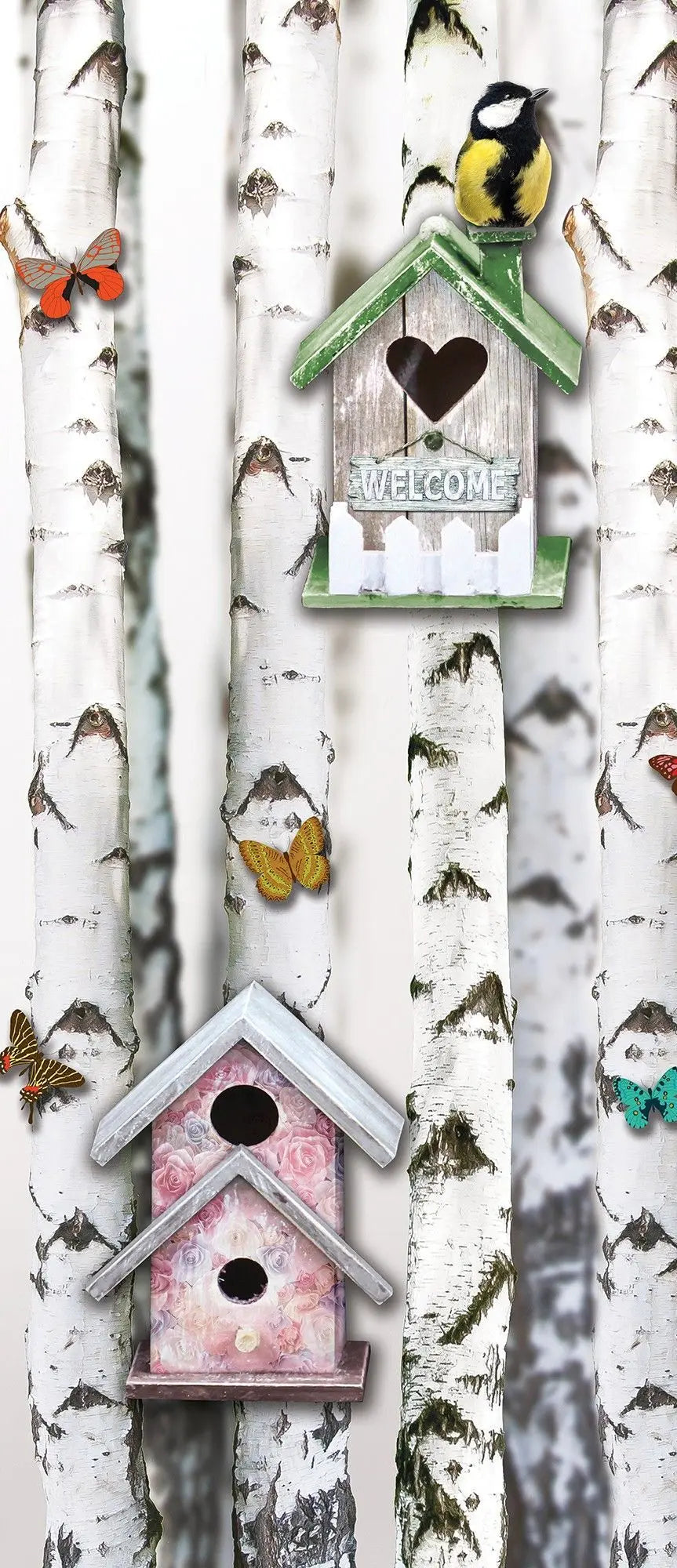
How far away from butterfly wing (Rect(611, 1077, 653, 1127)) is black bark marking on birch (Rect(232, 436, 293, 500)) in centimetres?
41

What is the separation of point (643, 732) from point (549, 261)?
38 centimetres

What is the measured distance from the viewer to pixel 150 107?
118 centimetres

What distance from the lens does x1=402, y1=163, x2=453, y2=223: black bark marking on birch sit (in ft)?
3.36

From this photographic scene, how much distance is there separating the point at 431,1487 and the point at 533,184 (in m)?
0.72

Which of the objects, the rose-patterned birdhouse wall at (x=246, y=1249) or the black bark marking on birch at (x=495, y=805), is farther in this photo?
the black bark marking on birch at (x=495, y=805)

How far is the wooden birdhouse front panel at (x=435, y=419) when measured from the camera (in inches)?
32.5

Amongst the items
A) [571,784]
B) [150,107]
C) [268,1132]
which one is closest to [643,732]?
[571,784]

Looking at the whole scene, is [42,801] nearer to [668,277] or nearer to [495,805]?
[495,805]

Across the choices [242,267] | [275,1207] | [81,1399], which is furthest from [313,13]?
[81,1399]

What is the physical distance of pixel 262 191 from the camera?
99cm

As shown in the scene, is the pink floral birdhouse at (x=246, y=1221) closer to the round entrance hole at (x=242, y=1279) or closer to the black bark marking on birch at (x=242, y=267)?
the round entrance hole at (x=242, y=1279)

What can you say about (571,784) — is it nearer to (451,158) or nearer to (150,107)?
(451,158)

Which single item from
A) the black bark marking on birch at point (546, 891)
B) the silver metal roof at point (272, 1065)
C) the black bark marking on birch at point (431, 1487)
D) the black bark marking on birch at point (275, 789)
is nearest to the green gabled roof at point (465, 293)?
the black bark marking on birch at point (275, 789)

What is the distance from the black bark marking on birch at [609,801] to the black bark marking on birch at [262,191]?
392 mm
